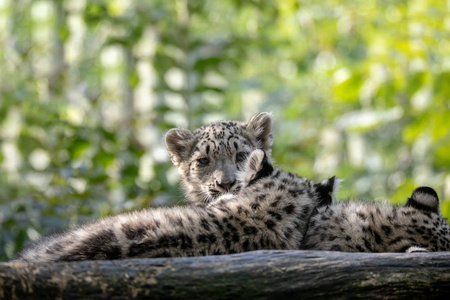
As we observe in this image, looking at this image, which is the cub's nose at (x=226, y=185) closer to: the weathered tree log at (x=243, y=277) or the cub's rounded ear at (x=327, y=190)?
the cub's rounded ear at (x=327, y=190)

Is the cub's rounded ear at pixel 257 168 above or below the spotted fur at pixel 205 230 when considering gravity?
above

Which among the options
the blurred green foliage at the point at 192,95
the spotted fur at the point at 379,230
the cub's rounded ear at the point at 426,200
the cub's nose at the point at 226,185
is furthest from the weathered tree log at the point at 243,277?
the blurred green foliage at the point at 192,95

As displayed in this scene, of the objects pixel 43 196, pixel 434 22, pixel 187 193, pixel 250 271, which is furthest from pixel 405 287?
pixel 43 196

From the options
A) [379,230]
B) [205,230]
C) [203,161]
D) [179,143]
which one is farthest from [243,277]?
[179,143]

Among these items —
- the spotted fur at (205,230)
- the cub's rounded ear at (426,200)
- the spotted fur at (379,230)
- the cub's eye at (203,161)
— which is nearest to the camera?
the spotted fur at (205,230)

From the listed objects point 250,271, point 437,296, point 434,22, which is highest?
point 434,22

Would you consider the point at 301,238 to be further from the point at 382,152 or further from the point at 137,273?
the point at 382,152

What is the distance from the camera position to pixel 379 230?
4242 mm

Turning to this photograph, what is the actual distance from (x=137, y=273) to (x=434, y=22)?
224 inches

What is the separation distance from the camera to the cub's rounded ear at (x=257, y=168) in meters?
4.60

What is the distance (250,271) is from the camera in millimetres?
3371

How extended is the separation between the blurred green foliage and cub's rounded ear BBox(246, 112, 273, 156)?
874 mm

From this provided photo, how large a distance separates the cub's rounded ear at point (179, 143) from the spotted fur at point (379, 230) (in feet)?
10.2

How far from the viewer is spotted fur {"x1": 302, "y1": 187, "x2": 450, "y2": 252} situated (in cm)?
418
